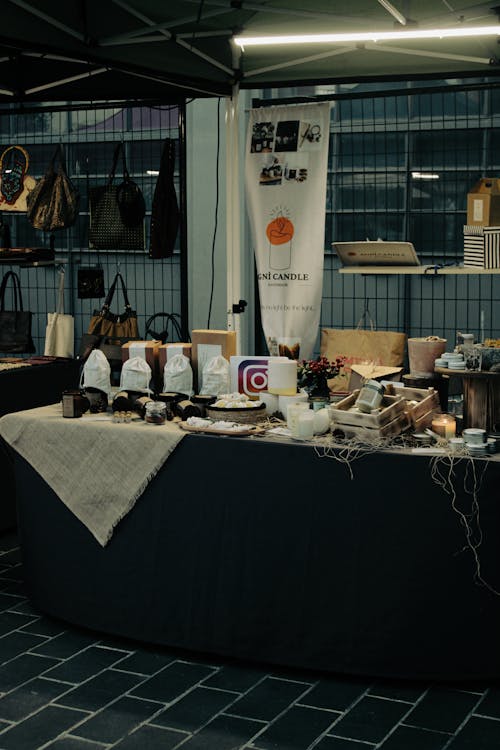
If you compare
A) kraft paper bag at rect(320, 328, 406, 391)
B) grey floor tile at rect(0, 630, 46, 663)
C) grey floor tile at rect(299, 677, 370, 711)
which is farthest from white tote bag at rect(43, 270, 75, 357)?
grey floor tile at rect(299, 677, 370, 711)

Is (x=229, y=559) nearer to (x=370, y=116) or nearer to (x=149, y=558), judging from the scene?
(x=149, y=558)

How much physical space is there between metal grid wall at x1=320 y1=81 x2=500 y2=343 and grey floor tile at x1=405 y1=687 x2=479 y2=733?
4.72 meters

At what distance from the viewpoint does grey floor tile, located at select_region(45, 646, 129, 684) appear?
3549mm

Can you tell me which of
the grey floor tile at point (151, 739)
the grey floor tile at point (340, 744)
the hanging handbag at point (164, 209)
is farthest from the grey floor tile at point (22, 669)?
the hanging handbag at point (164, 209)

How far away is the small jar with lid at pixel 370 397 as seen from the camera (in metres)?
3.61

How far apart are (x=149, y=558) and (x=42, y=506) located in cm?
57

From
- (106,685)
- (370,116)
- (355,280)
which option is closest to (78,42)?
(106,685)

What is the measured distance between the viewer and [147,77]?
5.32 metres

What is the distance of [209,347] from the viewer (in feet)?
14.4

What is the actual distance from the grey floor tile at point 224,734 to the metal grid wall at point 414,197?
16.7 feet

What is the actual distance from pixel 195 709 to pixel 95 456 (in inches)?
42.9

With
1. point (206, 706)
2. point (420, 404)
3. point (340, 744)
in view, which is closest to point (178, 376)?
point (420, 404)

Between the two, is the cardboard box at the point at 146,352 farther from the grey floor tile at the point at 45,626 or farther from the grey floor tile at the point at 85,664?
the grey floor tile at the point at 85,664

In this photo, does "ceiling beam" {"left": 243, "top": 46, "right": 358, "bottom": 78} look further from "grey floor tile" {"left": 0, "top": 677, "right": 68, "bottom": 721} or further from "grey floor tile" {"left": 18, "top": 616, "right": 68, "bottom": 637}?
"grey floor tile" {"left": 0, "top": 677, "right": 68, "bottom": 721}
